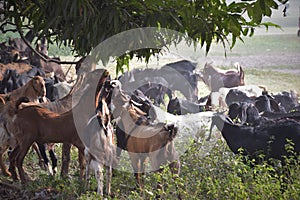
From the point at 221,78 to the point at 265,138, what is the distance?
8.96 m

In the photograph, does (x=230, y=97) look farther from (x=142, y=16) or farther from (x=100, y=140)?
(x=142, y=16)

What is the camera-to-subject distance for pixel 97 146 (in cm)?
528

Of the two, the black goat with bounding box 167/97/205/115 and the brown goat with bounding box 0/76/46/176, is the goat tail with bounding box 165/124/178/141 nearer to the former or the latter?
the brown goat with bounding box 0/76/46/176

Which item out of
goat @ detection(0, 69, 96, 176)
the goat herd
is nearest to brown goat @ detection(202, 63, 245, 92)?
the goat herd

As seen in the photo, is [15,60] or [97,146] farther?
[15,60]

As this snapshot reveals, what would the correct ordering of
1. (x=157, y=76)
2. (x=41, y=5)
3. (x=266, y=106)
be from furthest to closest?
(x=157, y=76)
(x=266, y=106)
(x=41, y=5)

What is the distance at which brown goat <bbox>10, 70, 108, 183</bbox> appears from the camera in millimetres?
5445

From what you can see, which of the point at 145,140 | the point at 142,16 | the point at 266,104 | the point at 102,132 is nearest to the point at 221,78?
the point at 266,104

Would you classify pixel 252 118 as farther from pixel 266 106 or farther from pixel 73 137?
pixel 73 137

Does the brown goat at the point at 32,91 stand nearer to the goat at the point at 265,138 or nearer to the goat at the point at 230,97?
the goat at the point at 265,138

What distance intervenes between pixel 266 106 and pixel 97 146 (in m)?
4.77

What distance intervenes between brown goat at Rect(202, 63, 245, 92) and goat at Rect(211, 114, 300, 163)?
832 cm

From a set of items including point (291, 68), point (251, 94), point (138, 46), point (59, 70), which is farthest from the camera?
point (291, 68)

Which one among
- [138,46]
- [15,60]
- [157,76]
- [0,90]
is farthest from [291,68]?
[138,46]
